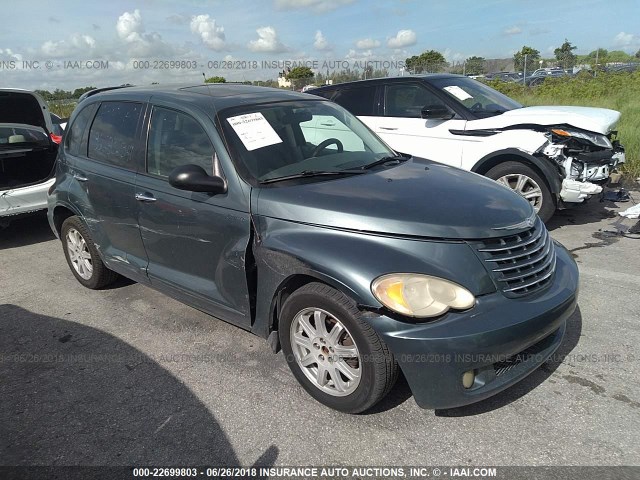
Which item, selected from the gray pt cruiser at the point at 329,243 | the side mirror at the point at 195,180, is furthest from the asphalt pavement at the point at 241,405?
the side mirror at the point at 195,180

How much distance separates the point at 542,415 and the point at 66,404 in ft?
9.12

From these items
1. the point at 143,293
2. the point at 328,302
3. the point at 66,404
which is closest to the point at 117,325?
the point at 143,293

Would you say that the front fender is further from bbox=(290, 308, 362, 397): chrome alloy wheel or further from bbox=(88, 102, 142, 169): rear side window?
bbox=(88, 102, 142, 169): rear side window

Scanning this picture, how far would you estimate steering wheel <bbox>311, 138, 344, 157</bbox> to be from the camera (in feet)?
11.2

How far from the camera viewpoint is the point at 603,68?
24.3 meters

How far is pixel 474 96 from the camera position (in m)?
6.36

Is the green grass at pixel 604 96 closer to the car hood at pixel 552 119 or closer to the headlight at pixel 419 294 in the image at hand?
the car hood at pixel 552 119

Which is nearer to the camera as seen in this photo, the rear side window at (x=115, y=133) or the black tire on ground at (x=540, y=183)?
the rear side window at (x=115, y=133)

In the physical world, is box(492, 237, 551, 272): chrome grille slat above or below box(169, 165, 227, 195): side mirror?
below

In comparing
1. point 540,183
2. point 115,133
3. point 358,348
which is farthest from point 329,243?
point 540,183

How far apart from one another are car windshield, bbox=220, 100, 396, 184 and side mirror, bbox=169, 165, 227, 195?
6.8 inches

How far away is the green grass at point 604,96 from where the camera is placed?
8.48 meters

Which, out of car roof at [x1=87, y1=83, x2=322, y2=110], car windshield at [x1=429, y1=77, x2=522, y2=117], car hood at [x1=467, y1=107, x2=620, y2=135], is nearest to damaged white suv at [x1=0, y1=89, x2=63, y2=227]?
car roof at [x1=87, y1=83, x2=322, y2=110]

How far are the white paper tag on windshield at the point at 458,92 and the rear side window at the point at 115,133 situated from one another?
406 centimetres
